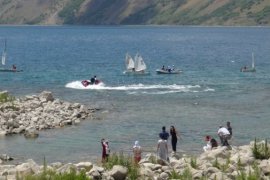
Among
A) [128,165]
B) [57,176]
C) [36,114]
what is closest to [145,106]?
[36,114]

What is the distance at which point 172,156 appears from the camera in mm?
39969

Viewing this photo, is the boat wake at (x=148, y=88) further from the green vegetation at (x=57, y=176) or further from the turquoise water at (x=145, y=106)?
the green vegetation at (x=57, y=176)

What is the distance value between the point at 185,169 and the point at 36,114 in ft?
88.1

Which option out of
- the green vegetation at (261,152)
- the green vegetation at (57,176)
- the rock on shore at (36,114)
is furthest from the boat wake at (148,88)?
the green vegetation at (57,176)

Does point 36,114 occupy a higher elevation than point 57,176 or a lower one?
higher

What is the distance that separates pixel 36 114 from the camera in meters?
55.7

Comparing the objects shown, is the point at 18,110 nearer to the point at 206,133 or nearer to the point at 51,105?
the point at 51,105

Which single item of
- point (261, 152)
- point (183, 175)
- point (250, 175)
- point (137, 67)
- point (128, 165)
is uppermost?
point (137, 67)

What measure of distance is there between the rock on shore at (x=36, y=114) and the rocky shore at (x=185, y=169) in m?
16.2

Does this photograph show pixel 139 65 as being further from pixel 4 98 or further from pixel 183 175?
pixel 183 175

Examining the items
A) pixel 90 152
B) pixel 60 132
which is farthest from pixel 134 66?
pixel 90 152

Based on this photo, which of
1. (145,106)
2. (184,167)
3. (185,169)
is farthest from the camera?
(145,106)

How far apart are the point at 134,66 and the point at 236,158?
74566 millimetres

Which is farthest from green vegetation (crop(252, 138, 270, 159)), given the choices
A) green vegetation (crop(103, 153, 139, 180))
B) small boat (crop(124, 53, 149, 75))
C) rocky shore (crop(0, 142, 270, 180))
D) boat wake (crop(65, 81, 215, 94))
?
small boat (crop(124, 53, 149, 75))
